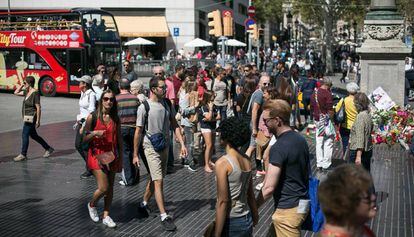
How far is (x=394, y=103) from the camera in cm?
1402

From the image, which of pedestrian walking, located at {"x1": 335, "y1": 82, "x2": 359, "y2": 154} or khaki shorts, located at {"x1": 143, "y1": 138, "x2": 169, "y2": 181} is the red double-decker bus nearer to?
pedestrian walking, located at {"x1": 335, "y1": 82, "x2": 359, "y2": 154}

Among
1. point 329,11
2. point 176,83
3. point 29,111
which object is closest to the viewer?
point 29,111

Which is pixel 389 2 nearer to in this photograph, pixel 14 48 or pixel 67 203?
pixel 67 203

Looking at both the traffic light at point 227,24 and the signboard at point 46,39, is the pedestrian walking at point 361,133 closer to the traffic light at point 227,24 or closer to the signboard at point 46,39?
the traffic light at point 227,24

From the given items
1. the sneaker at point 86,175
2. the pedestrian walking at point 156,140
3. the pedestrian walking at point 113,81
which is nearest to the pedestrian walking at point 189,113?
the pedestrian walking at point 113,81

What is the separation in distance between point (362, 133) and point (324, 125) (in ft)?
8.83

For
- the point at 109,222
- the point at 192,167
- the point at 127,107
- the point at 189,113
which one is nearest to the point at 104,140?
the point at 109,222

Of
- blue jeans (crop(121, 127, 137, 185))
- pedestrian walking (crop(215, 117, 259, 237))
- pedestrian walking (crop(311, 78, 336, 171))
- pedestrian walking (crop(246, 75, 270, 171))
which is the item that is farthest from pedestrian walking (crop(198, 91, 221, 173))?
pedestrian walking (crop(215, 117, 259, 237))

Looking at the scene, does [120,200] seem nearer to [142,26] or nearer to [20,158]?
[20,158]

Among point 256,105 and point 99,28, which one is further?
point 99,28

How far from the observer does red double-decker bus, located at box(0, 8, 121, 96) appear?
26406mm

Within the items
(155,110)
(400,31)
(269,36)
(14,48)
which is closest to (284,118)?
(155,110)

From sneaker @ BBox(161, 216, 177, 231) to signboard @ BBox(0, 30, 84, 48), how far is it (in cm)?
2043

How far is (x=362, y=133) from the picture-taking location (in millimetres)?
7855
